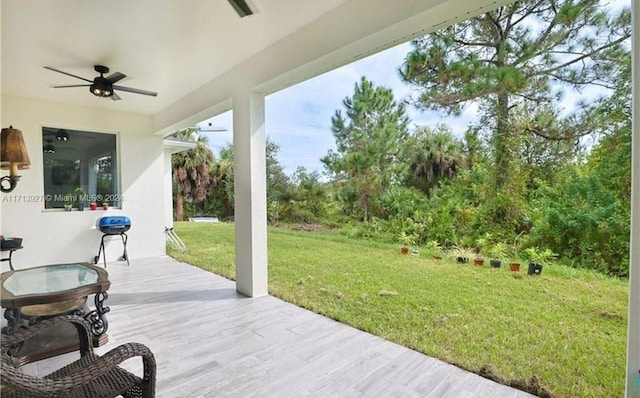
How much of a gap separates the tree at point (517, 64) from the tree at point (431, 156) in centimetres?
64

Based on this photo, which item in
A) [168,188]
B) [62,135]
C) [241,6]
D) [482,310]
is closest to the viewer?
[241,6]

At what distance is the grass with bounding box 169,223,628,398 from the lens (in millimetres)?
2215

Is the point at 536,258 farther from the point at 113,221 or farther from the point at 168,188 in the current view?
the point at 168,188

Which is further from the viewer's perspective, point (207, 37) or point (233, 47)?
point (233, 47)

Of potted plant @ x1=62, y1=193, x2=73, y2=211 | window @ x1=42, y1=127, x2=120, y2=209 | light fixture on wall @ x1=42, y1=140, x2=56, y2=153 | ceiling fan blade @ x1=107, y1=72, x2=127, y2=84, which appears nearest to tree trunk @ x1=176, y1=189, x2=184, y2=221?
window @ x1=42, y1=127, x2=120, y2=209

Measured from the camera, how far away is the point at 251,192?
373 centimetres

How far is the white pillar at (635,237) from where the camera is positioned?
145 centimetres

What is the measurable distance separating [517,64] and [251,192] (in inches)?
155

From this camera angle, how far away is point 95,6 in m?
2.51

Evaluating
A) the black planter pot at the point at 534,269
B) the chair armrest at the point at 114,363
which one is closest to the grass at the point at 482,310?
the black planter pot at the point at 534,269

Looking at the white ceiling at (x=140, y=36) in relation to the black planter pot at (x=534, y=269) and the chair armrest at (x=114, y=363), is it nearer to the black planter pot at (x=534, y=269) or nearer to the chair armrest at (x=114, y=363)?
the chair armrest at (x=114, y=363)

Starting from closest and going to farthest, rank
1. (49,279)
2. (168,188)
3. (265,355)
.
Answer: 1. (265,355)
2. (49,279)
3. (168,188)

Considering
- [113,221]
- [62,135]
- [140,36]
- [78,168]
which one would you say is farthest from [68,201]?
[140,36]

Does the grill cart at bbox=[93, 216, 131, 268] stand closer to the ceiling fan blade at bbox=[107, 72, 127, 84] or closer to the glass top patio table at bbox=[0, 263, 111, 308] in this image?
the glass top patio table at bbox=[0, 263, 111, 308]
